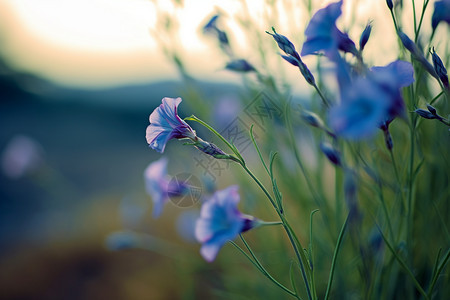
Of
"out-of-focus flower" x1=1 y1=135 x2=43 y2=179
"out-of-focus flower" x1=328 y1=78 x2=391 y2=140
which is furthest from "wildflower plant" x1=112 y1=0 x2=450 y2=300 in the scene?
"out-of-focus flower" x1=1 y1=135 x2=43 y2=179

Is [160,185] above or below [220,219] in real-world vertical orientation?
above

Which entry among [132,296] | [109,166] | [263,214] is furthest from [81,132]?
[263,214]

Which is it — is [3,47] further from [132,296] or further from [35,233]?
[132,296]

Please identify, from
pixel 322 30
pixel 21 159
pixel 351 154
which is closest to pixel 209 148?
pixel 322 30

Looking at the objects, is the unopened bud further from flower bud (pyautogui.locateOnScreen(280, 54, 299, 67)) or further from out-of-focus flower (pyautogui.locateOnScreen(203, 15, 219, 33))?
out-of-focus flower (pyautogui.locateOnScreen(203, 15, 219, 33))

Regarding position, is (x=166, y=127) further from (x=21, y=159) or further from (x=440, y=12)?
(x=21, y=159)

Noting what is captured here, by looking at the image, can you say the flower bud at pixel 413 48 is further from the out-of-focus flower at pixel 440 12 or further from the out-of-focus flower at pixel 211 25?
the out-of-focus flower at pixel 211 25

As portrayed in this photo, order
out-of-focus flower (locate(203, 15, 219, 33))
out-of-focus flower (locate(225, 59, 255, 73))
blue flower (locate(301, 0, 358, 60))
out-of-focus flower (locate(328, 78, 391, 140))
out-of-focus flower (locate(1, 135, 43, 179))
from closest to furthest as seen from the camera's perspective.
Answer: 1. out-of-focus flower (locate(328, 78, 391, 140))
2. blue flower (locate(301, 0, 358, 60))
3. out-of-focus flower (locate(225, 59, 255, 73))
4. out-of-focus flower (locate(203, 15, 219, 33))
5. out-of-focus flower (locate(1, 135, 43, 179))
